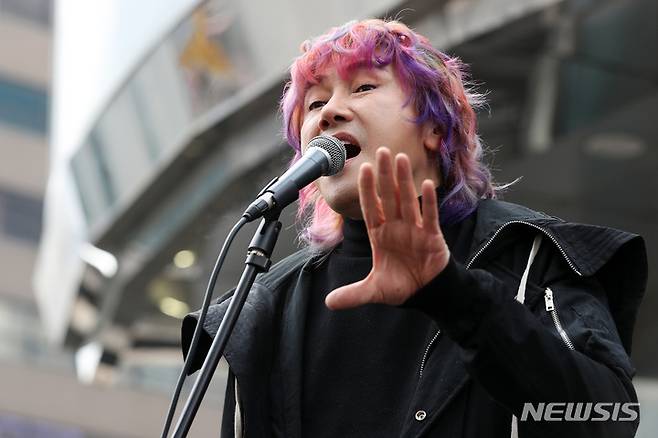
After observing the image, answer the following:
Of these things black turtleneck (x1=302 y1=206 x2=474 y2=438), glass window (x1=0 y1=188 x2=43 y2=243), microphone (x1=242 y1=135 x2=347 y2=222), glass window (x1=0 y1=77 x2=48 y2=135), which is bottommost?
glass window (x1=0 y1=188 x2=43 y2=243)

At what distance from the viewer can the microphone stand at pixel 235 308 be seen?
2.40 metres

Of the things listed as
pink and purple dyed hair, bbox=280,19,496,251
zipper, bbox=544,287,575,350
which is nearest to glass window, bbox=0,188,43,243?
pink and purple dyed hair, bbox=280,19,496,251

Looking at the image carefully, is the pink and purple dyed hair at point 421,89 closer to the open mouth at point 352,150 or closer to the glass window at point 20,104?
the open mouth at point 352,150

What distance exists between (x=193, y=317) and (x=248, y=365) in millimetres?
170

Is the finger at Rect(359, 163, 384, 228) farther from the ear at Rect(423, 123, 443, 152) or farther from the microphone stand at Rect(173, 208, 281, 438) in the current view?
the ear at Rect(423, 123, 443, 152)

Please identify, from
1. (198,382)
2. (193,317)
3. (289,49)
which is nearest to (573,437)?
(198,382)

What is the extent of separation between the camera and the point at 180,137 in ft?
32.4

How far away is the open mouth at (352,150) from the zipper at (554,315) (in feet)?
1.64

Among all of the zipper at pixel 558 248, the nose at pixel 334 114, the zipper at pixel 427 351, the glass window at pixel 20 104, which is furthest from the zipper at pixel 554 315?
the glass window at pixel 20 104

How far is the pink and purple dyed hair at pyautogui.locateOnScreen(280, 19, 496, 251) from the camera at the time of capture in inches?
116

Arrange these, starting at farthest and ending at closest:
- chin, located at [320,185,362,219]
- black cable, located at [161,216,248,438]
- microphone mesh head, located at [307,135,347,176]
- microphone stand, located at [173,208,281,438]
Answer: chin, located at [320,185,362,219], microphone mesh head, located at [307,135,347,176], black cable, located at [161,216,248,438], microphone stand, located at [173,208,281,438]

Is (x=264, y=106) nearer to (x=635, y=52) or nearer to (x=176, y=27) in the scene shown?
Answer: (x=176, y=27)

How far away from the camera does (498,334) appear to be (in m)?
2.29

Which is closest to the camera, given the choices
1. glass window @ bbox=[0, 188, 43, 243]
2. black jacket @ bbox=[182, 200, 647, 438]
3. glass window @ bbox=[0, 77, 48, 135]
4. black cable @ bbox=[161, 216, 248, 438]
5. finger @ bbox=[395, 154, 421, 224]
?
finger @ bbox=[395, 154, 421, 224]
